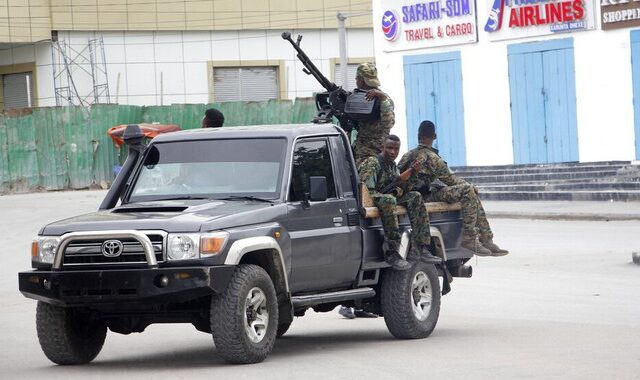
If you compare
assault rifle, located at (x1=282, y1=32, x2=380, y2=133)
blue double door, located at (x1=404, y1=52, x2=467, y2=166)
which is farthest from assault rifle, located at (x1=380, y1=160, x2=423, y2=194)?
blue double door, located at (x1=404, y1=52, x2=467, y2=166)

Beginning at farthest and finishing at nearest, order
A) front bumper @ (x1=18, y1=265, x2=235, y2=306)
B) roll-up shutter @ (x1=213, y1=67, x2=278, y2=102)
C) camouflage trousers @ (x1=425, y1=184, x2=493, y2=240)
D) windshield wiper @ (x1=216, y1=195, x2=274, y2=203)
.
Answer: roll-up shutter @ (x1=213, y1=67, x2=278, y2=102), camouflage trousers @ (x1=425, y1=184, x2=493, y2=240), windshield wiper @ (x1=216, y1=195, x2=274, y2=203), front bumper @ (x1=18, y1=265, x2=235, y2=306)

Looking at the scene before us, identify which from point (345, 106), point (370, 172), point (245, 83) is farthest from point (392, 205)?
point (245, 83)

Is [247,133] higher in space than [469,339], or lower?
higher

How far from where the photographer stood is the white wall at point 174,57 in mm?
47062

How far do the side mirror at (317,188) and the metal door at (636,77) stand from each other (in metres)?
20.7

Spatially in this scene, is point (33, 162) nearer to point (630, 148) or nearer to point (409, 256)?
point (630, 148)

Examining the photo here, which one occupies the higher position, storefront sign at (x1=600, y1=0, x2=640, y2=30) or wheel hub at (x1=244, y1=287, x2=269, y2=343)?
storefront sign at (x1=600, y1=0, x2=640, y2=30)

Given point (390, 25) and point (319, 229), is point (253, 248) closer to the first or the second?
point (319, 229)

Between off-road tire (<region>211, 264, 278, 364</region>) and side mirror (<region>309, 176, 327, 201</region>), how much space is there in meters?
1.00

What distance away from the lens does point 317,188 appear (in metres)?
11.2

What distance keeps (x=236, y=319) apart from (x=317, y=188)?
60.0 inches

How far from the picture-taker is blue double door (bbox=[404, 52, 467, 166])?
3503cm

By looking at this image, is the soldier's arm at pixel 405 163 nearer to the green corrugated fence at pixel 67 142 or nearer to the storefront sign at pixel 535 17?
the storefront sign at pixel 535 17

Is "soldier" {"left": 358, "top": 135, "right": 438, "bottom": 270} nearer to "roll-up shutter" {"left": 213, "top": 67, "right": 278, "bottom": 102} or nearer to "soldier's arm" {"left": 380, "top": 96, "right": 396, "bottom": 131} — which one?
"soldier's arm" {"left": 380, "top": 96, "right": 396, "bottom": 131}
